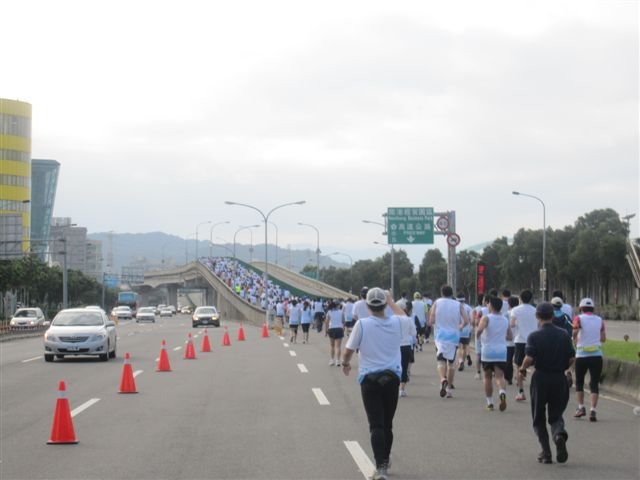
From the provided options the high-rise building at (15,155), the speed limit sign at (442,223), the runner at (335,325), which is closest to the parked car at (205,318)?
the speed limit sign at (442,223)

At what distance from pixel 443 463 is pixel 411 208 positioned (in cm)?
3859

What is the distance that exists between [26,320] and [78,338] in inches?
1274

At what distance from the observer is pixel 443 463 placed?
1001 cm

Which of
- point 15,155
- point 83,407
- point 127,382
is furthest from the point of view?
point 15,155

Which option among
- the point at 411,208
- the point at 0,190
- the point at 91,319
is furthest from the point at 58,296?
the point at 91,319

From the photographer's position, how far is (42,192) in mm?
154750

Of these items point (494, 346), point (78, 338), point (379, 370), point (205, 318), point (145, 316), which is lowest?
point (145, 316)

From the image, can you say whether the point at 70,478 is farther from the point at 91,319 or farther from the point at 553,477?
the point at 91,319

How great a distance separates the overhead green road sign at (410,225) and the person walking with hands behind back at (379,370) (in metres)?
39.1

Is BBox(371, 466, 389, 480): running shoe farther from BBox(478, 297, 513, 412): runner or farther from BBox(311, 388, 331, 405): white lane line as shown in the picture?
BBox(311, 388, 331, 405): white lane line

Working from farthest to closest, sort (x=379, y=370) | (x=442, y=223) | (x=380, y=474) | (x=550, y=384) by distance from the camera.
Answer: (x=442, y=223) → (x=550, y=384) → (x=379, y=370) → (x=380, y=474)

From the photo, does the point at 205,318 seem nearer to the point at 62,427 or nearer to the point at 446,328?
the point at 446,328

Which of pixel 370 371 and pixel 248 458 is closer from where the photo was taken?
pixel 370 371

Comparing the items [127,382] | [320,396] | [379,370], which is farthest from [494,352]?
[127,382]
